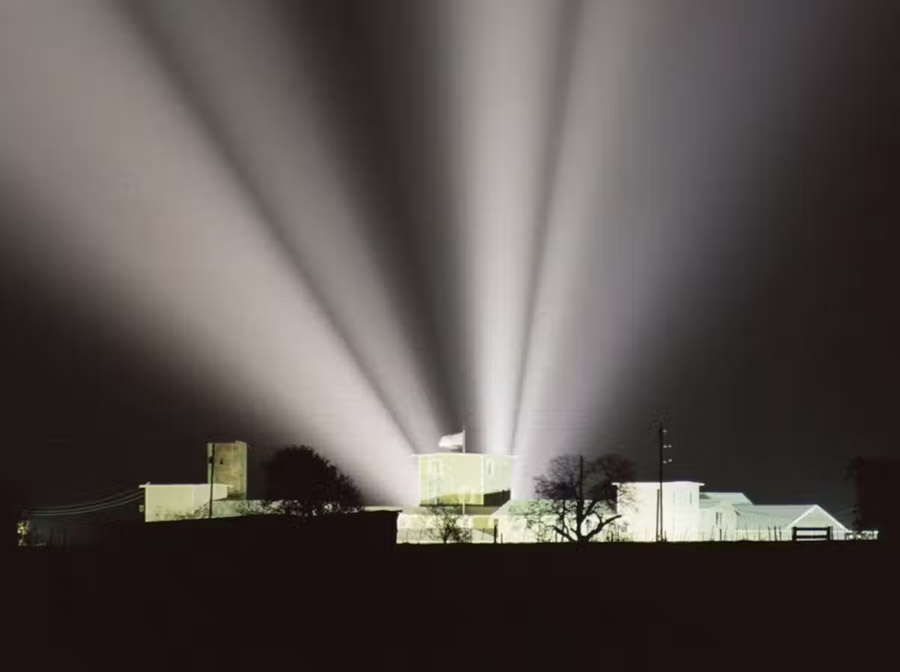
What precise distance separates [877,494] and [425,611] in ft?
118

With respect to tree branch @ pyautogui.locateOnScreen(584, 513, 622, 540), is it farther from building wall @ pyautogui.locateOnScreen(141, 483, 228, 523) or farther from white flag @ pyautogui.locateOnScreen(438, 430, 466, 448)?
building wall @ pyautogui.locateOnScreen(141, 483, 228, 523)

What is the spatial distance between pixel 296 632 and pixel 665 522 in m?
48.0

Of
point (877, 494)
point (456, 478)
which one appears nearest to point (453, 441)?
point (456, 478)

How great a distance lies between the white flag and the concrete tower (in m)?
12.8

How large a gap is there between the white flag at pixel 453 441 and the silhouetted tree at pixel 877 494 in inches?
1044

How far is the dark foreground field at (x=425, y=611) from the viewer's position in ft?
37.8

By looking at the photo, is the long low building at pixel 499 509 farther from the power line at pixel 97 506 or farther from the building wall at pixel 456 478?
the power line at pixel 97 506

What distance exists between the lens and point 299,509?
57.1 metres

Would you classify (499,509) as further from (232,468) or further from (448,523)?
(232,468)

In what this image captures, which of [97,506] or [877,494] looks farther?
[97,506]

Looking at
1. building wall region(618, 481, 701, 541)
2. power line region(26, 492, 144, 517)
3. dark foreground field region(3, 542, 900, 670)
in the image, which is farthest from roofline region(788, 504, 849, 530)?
dark foreground field region(3, 542, 900, 670)

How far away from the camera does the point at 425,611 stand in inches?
573

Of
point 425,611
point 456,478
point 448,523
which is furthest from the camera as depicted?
point 456,478

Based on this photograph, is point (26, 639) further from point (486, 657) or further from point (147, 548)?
point (486, 657)
